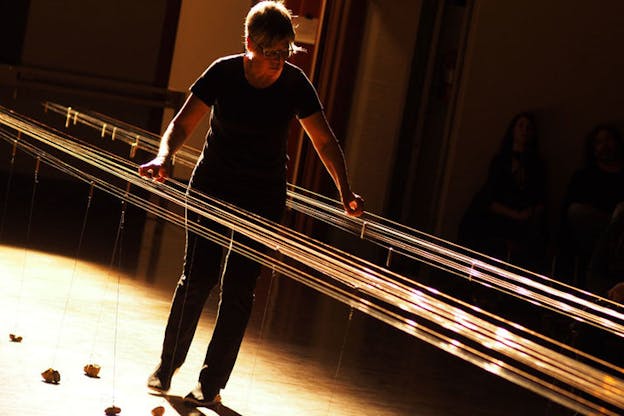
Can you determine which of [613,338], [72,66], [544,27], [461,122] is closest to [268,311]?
[613,338]

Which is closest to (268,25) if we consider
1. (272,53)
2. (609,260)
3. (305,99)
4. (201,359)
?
(272,53)

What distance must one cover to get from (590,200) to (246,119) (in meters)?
3.44

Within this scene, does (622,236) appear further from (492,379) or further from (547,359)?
(547,359)

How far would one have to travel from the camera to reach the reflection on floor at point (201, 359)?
347cm

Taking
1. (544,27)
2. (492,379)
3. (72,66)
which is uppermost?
(544,27)

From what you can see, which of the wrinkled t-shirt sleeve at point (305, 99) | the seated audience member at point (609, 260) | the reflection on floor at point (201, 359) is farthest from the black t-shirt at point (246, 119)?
the seated audience member at point (609, 260)

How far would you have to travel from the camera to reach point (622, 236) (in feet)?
16.0

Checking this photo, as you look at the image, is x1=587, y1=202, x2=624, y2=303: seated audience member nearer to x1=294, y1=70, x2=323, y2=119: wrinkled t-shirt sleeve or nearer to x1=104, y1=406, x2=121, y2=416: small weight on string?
x1=294, y1=70, x2=323, y2=119: wrinkled t-shirt sleeve

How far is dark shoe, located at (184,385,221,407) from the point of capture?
346 cm

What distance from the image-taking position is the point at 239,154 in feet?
11.2

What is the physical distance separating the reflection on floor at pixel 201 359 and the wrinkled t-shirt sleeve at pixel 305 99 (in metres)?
0.62

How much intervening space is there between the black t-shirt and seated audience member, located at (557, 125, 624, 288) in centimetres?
294

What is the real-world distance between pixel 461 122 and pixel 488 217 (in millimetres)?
753

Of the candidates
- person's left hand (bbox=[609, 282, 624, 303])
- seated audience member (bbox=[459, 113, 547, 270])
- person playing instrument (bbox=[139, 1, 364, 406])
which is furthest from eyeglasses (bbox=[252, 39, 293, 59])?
seated audience member (bbox=[459, 113, 547, 270])
